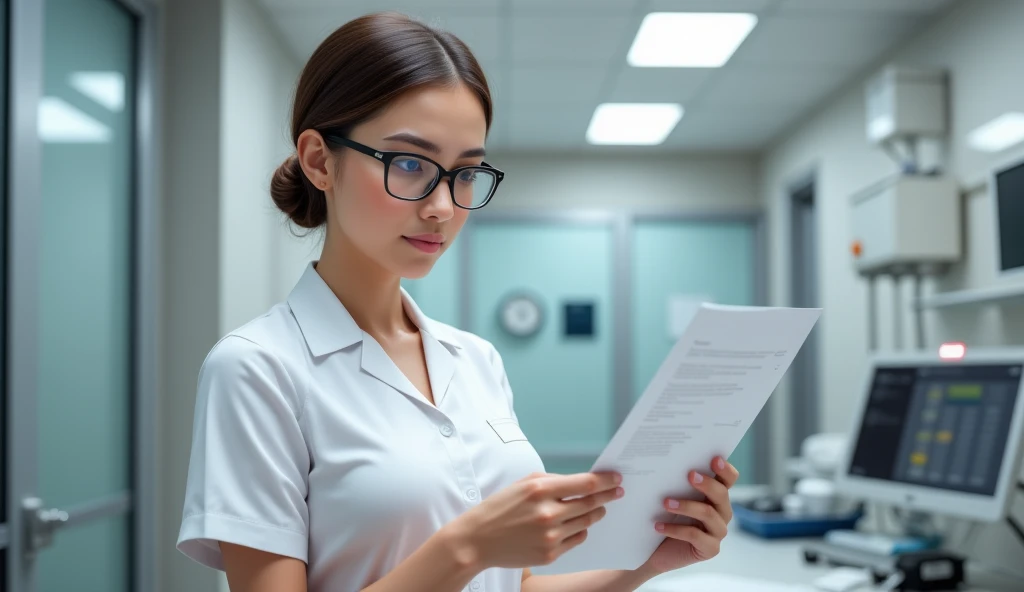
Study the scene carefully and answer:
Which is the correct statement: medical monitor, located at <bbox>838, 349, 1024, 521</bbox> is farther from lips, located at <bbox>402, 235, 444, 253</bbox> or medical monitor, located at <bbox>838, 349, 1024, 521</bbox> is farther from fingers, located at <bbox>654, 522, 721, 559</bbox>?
lips, located at <bbox>402, 235, 444, 253</bbox>

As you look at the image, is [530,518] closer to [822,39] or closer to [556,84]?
[822,39]

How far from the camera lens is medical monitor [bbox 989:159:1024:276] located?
2.21 metres

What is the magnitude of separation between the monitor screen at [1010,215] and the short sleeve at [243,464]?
80.6 inches

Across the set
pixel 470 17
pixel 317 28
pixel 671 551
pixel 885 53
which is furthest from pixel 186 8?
pixel 885 53

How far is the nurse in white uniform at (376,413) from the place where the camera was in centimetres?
84

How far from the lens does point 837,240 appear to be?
3.84 metres

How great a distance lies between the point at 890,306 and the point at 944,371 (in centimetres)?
126

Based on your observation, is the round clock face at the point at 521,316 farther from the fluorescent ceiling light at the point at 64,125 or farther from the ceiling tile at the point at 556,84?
the fluorescent ceiling light at the point at 64,125

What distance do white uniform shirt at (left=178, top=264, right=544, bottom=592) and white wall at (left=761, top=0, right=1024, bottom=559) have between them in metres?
2.12

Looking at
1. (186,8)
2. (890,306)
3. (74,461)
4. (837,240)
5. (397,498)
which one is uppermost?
(186,8)

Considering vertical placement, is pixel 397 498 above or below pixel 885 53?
below

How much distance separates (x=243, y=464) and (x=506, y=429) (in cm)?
35

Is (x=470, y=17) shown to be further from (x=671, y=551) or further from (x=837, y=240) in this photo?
(x=671, y=551)

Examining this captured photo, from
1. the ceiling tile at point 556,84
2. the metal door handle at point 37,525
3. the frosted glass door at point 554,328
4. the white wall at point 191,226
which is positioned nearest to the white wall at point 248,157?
the white wall at point 191,226
